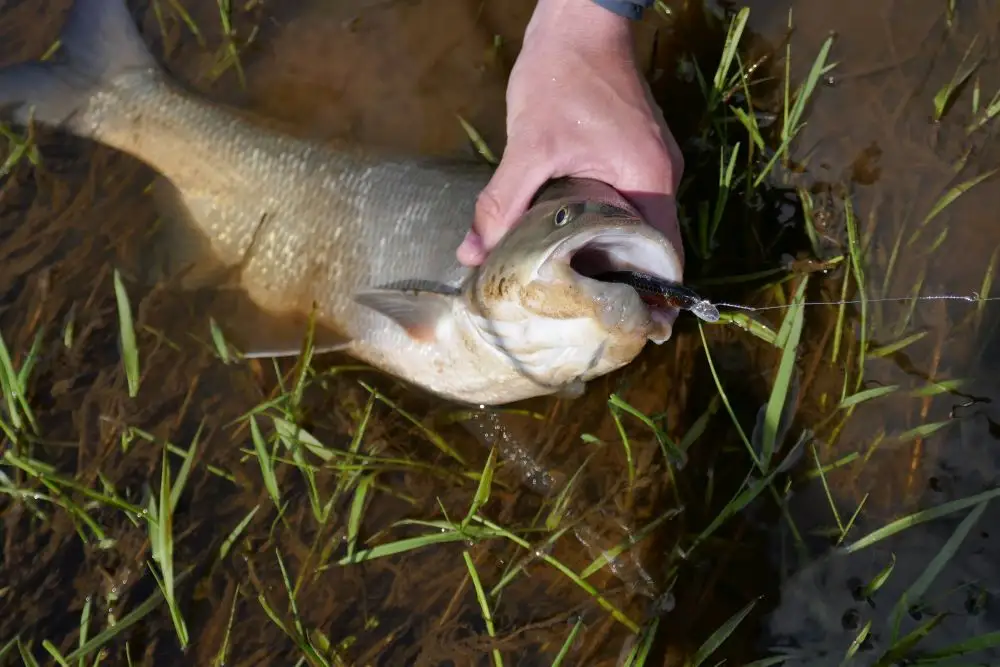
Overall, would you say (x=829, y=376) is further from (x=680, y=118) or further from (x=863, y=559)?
(x=680, y=118)

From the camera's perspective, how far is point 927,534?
2.14 meters

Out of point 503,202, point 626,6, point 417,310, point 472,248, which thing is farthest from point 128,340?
point 626,6

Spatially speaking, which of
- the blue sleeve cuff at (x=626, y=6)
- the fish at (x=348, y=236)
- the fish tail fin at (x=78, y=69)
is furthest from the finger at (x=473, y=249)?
the fish tail fin at (x=78, y=69)

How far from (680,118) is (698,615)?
1.94m

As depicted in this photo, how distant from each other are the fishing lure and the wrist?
0.87 m

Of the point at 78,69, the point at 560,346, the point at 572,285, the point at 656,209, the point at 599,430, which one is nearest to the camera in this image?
the point at 572,285

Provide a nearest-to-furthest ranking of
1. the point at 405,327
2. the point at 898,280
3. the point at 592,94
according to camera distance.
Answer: the point at 592,94 → the point at 405,327 → the point at 898,280

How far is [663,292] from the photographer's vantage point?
170cm

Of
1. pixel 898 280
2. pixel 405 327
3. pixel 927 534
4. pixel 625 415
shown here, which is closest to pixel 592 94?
pixel 405 327

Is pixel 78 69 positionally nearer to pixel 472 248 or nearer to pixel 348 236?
pixel 348 236

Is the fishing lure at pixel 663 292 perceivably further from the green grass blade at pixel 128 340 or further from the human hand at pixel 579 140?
the green grass blade at pixel 128 340

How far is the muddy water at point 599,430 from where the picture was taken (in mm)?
2166

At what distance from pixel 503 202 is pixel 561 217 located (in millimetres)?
363

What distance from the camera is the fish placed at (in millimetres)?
1843
